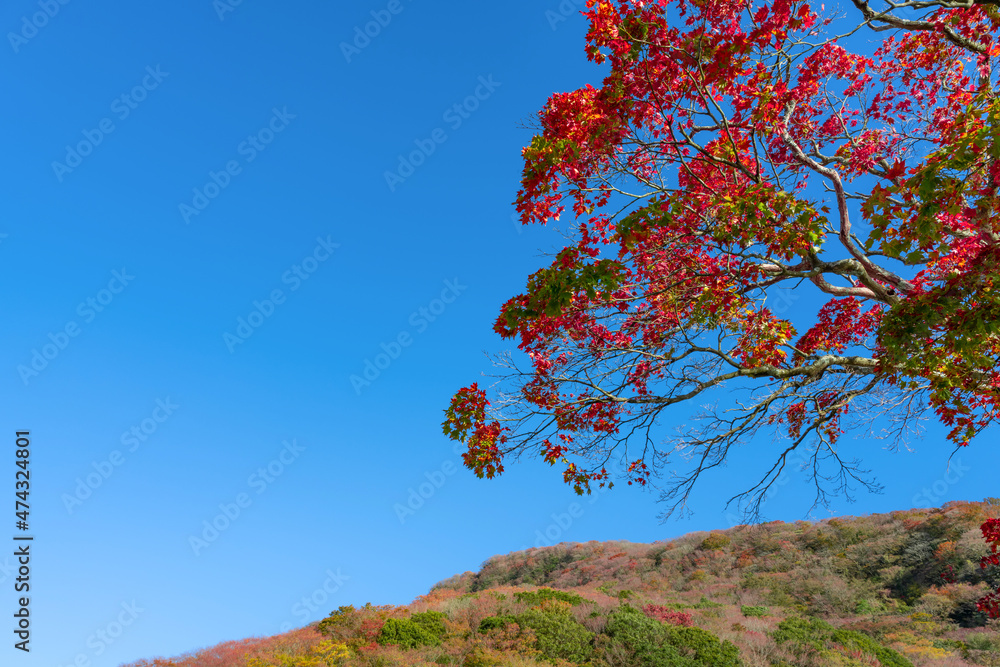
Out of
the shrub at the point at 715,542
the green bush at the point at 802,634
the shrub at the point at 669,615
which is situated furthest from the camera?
the shrub at the point at 715,542

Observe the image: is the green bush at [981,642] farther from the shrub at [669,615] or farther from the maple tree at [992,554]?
the maple tree at [992,554]

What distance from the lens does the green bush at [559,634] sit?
1172 centimetres

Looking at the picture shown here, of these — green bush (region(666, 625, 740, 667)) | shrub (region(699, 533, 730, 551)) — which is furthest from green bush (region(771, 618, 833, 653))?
shrub (region(699, 533, 730, 551))

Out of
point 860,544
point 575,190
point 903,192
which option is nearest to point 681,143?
point 575,190

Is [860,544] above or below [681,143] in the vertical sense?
below

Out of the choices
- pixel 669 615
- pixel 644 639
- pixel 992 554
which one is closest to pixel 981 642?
pixel 669 615

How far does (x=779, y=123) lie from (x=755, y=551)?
884 inches

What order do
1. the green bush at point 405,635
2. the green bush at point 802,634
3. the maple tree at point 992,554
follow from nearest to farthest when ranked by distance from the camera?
the maple tree at point 992,554
the green bush at point 405,635
the green bush at point 802,634

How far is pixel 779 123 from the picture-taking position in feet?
26.3

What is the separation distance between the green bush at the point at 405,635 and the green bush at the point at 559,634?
2037mm

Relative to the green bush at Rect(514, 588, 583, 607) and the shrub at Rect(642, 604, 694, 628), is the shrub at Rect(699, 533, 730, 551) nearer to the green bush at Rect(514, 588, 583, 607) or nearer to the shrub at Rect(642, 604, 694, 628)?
the shrub at Rect(642, 604, 694, 628)

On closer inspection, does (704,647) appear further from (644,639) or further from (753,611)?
(753,611)

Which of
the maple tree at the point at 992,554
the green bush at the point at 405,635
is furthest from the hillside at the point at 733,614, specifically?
the maple tree at the point at 992,554

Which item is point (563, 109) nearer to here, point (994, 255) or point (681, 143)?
point (681, 143)
